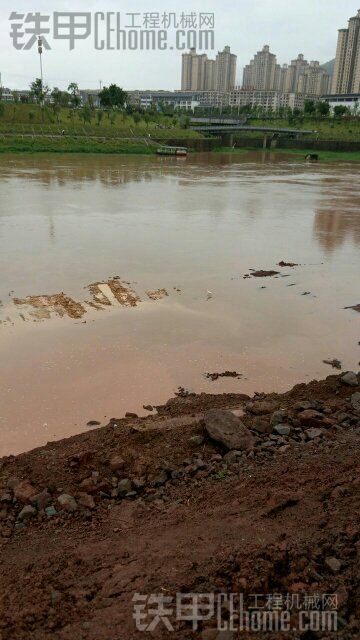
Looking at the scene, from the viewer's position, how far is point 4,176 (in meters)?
32.6

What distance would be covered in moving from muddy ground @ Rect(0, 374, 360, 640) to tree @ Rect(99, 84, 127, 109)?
85.2 m

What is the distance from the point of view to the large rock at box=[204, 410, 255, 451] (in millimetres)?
5453

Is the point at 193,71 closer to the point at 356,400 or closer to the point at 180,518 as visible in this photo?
the point at 356,400

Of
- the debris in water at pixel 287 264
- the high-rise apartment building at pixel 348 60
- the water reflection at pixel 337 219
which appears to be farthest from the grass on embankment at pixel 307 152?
the high-rise apartment building at pixel 348 60

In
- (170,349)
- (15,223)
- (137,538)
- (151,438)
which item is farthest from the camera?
(15,223)

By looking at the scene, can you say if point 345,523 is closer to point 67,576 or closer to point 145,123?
point 67,576

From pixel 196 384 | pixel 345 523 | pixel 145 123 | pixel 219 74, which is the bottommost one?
pixel 196 384

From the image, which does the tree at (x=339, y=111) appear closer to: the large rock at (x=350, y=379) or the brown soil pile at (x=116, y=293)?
the brown soil pile at (x=116, y=293)

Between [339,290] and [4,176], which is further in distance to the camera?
[4,176]

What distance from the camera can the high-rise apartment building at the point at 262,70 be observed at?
182m

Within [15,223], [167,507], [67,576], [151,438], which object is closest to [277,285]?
[151,438]

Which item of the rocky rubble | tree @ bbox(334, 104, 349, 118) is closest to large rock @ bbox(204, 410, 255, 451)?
the rocky rubble

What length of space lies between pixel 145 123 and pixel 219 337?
7116 centimetres

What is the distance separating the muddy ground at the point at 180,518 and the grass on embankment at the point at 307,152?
6205cm
